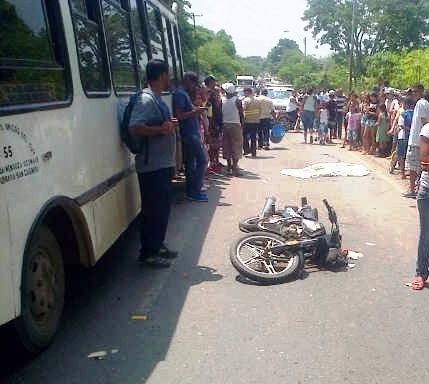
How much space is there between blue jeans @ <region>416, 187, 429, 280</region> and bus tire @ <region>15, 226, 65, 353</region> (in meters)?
3.02

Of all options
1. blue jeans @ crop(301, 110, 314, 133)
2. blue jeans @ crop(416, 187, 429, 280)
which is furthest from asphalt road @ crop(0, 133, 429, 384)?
blue jeans @ crop(301, 110, 314, 133)

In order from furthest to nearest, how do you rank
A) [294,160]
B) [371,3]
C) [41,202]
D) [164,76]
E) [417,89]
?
1. [371,3]
2. [294,160]
3. [417,89]
4. [164,76]
5. [41,202]

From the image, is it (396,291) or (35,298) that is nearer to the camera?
(35,298)

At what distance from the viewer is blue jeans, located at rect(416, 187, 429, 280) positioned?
16.9ft

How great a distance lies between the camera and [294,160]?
1475cm

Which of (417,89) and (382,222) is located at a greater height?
(417,89)

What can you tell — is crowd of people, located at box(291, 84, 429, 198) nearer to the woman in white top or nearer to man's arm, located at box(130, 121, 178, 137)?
the woman in white top

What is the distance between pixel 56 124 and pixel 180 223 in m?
4.08

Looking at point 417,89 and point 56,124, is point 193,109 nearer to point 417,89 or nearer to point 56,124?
point 417,89

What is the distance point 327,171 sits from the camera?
12.4 m

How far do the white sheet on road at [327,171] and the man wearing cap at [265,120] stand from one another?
8.60 ft

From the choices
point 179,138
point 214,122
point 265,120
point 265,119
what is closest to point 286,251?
point 179,138

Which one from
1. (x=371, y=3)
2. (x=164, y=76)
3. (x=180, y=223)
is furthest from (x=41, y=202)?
(x=371, y=3)

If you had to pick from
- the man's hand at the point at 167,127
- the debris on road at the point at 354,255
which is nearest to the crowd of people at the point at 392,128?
the debris on road at the point at 354,255
